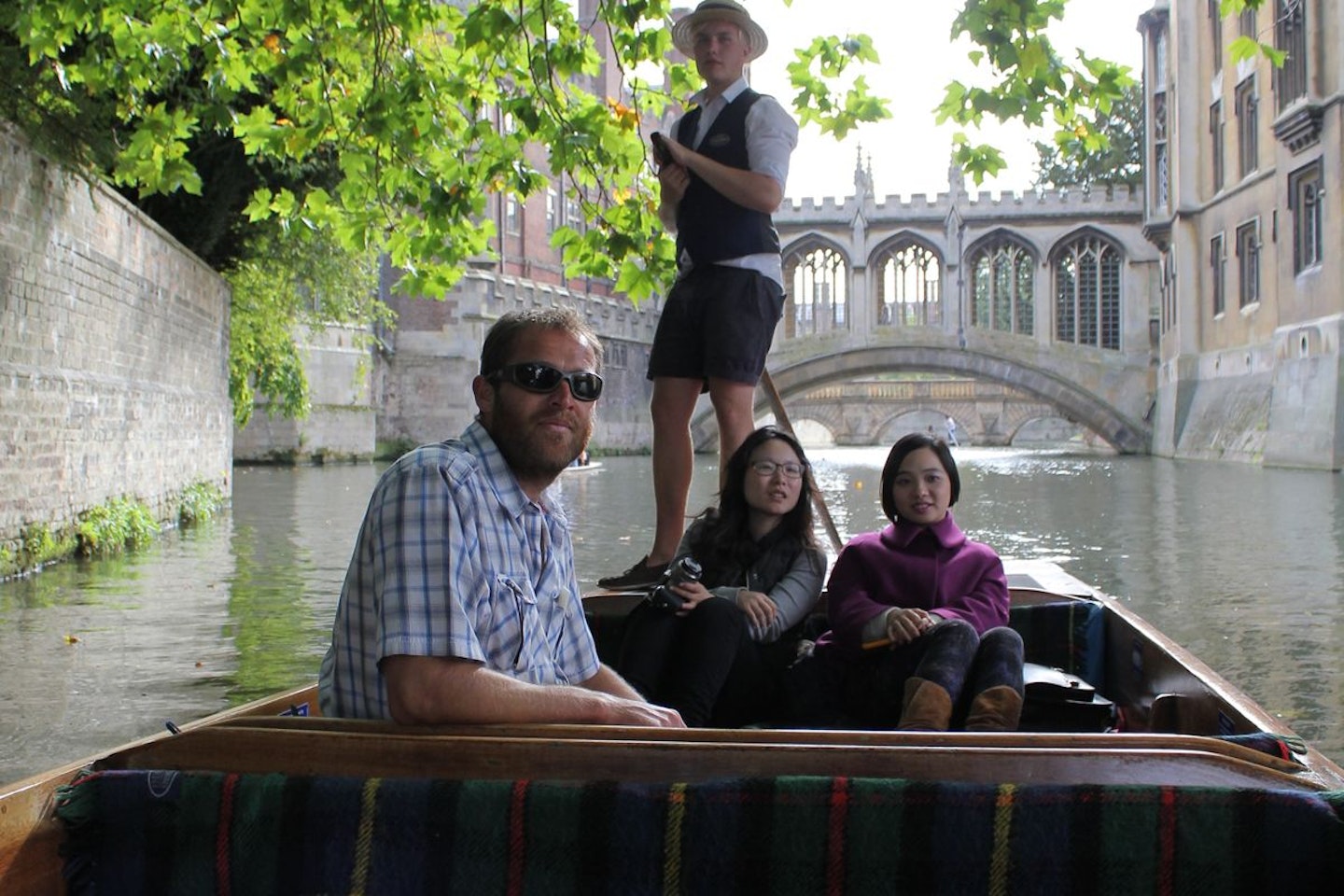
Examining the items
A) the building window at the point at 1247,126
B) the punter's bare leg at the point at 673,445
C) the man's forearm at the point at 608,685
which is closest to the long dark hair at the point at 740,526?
the punter's bare leg at the point at 673,445

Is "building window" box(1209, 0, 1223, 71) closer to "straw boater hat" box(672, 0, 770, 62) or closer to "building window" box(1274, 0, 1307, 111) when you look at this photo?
"building window" box(1274, 0, 1307, 111)

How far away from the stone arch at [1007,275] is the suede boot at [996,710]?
3155 cm

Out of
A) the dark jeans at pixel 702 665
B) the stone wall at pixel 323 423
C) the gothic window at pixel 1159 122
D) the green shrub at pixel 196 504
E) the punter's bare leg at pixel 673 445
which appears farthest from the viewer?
the gothic window at pixel 1159 122

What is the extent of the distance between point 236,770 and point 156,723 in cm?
233

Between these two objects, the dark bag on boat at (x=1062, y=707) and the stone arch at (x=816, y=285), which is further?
the stone arch at (x=816, y=285)

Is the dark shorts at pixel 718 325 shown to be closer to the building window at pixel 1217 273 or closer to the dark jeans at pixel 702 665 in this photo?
the dark jeans at pixel 702 665

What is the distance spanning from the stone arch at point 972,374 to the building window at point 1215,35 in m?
9.12

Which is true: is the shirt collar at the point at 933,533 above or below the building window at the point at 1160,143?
below

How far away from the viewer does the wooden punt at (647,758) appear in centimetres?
153

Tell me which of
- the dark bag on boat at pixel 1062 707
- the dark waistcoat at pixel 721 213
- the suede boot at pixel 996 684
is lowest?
the dark bag on boat at pixel 1062 707

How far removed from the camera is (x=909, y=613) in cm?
272

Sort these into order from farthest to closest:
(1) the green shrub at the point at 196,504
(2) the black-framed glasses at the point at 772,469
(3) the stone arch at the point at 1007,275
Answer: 1. (3) the stone arch at the point at 1007,275
2. (1) the green shrub at the point at 196,504
3. (2) the black-framed glasses at the point at 772,469

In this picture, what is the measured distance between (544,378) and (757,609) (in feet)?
4.22

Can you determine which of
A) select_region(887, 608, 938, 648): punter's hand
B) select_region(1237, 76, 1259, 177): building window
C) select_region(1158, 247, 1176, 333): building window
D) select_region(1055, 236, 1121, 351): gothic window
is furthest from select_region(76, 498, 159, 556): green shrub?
select_region(1055, 236, 1121, 351): gothic window
